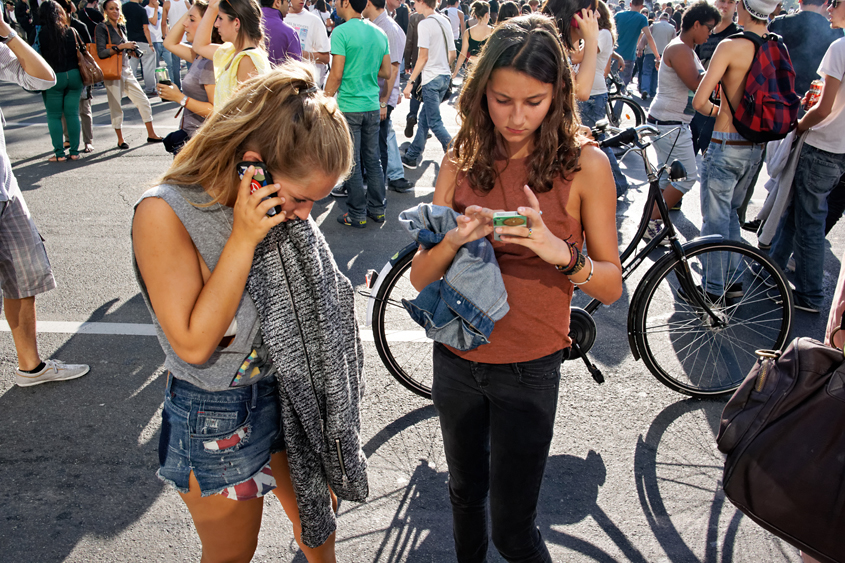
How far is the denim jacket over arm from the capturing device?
1726 millimetres

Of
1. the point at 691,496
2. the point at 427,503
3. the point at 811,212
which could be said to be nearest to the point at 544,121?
the point at 427,503

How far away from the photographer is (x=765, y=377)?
1.56 meters

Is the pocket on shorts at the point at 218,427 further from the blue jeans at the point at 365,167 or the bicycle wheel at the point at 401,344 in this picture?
the blue jeans at the point at 365,167

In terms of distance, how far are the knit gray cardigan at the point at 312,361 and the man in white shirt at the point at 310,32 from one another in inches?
229

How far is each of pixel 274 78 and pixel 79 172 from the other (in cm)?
723

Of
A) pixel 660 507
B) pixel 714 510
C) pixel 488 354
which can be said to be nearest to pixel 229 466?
pixel 488 354

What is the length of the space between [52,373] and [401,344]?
2068mm

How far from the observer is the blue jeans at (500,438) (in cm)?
182

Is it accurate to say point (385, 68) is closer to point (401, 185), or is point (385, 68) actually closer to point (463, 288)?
point (401, 185)

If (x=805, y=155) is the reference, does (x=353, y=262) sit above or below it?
below

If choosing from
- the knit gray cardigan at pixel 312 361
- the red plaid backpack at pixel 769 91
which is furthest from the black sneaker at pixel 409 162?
the knit gray cardigan at pixel 312 361

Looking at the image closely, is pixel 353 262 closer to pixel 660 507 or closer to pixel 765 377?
pixel 660 507

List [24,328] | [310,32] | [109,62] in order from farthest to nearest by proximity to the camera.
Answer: [109,62]
[310,32]
[24,328]

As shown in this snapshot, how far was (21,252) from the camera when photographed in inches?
125
